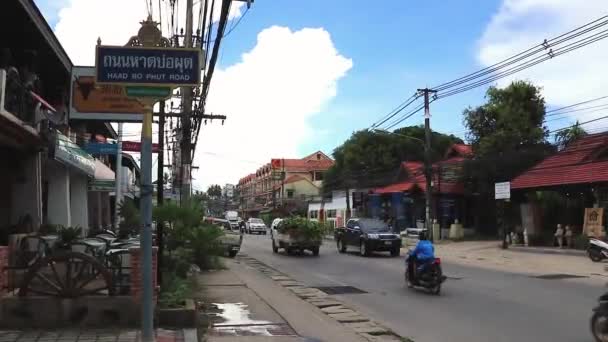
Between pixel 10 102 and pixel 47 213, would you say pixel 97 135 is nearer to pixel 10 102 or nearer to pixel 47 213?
pixel 47 213

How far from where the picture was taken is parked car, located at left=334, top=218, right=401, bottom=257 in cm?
2805

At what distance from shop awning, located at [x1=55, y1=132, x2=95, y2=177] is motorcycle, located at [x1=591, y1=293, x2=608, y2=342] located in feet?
40.8

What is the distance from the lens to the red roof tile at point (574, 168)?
29547 millimetres

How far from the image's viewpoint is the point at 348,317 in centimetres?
1169

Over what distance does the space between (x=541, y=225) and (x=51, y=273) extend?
29561mm

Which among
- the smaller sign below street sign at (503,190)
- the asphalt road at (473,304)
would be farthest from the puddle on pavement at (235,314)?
the smaller sign below street sign at (503,190)

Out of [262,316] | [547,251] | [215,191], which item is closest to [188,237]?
[262,316]

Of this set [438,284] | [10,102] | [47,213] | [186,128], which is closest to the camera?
[10,102]

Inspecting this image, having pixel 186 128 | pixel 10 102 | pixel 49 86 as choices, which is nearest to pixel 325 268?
pixel 186 128

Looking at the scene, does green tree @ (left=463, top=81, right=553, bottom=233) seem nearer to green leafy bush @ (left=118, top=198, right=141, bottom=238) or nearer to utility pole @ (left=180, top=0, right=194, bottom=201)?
utility pole @ (left=180, top=0, right=194, bottom=201)

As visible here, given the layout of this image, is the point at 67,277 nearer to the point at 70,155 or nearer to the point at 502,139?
the point at 70,155

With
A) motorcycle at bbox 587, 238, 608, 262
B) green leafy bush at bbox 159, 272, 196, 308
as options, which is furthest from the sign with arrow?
motorcycle at bbox 587, 238, 608, 262

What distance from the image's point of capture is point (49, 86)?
1909cm

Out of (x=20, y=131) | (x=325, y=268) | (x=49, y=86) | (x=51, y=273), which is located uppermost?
(x=49, y=86)
